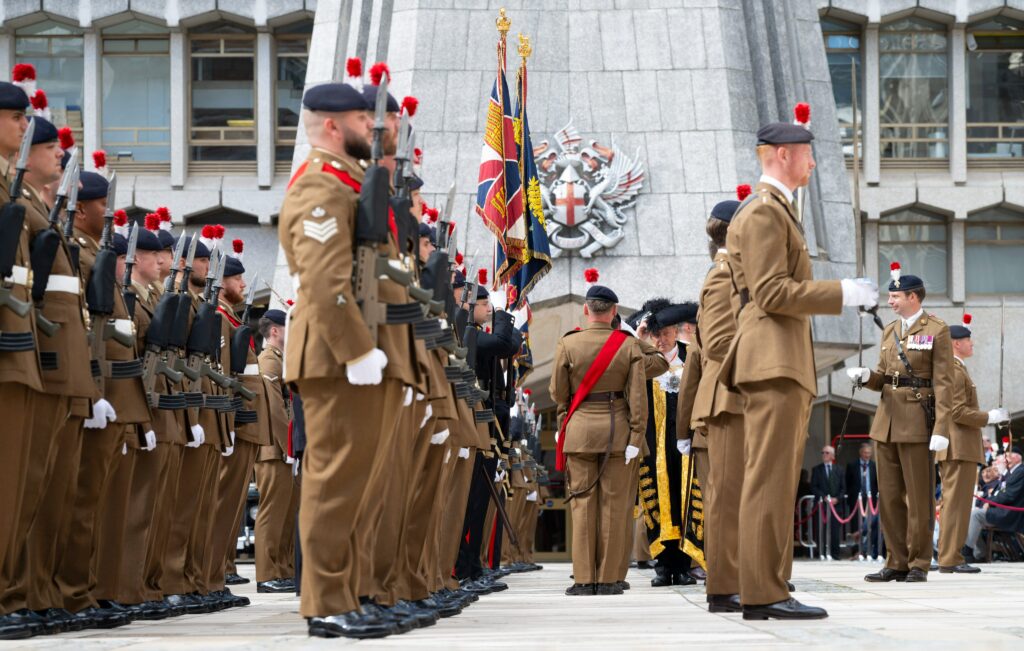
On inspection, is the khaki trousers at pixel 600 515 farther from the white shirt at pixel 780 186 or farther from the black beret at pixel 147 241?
the white shirt at pixel 780 186

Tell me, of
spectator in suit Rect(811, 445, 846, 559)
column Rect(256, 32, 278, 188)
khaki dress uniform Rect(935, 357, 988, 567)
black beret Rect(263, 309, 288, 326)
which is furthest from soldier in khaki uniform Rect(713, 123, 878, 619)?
column Rect(256, 32, 278, 188)

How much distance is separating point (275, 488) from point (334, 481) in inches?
242

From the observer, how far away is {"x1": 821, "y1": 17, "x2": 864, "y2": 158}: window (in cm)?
3020

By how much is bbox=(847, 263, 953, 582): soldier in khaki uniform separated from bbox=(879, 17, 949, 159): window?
19.7m

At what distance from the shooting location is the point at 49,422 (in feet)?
20.4

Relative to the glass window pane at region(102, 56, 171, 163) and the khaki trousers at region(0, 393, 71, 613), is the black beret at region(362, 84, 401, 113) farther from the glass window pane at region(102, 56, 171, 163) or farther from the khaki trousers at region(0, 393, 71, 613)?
the glass window pane at region(102, 56, 171, 163)

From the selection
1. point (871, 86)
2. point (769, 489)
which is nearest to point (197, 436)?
point (769, 489)

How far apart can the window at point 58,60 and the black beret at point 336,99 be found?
24.6 meters

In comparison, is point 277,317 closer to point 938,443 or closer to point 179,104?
point 938,443

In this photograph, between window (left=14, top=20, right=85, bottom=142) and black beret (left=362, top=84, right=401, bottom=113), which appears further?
window (left=14, top=20, right=85, bottom=142)

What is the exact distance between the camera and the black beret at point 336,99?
603cm

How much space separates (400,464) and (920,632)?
2.10 metres

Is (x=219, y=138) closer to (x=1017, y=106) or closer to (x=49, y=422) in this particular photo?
(x=1017, y=106)

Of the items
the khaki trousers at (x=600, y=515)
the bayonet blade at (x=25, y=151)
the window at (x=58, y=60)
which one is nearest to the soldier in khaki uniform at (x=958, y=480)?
the khaki trousers at (x=600, y=515)
